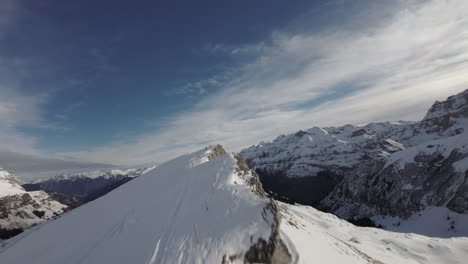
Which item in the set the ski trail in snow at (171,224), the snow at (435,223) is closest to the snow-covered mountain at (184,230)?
the ski trail in snow at (171,224)

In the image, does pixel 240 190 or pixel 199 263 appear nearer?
pixel 199 263

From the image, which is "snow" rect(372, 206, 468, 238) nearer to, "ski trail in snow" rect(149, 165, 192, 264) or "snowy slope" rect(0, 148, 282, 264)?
"snowy slope" rect(0, 148, 282, 264)

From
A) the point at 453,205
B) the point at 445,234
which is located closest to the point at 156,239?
the point at 445,234

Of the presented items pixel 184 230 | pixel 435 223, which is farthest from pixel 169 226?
pixel 435 223

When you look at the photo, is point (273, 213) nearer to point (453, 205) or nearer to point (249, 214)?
point (249, 214)

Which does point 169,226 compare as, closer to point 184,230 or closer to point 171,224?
point 171,224

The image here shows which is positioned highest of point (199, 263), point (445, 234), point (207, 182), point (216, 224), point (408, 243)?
point (207, 182)

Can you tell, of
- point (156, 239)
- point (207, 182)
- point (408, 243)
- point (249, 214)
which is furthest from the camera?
point (408, 243)
